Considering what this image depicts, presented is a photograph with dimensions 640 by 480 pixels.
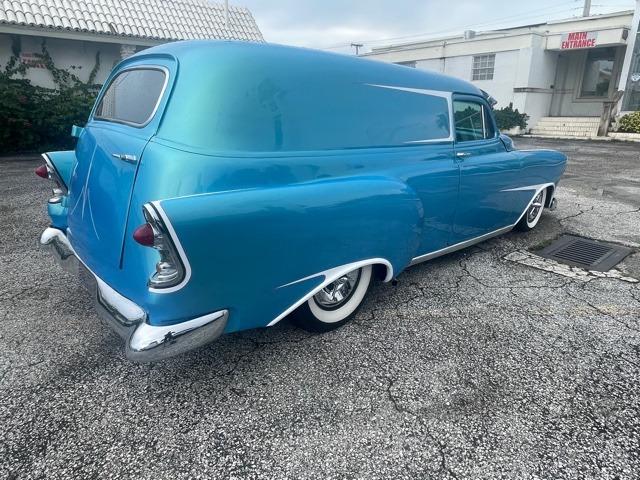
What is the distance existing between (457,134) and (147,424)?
126 inches

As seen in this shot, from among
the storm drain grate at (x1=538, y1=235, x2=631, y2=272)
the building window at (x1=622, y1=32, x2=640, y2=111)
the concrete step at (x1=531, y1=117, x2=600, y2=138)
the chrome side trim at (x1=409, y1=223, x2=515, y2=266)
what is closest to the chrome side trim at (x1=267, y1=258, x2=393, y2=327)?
the chrome side trim at (x1=409, y1=223, x2=515, y2=266)

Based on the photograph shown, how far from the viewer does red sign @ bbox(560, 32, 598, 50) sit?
1629 centimetres

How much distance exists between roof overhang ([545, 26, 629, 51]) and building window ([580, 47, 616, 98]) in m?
1.52

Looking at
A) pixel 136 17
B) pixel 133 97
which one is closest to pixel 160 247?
pixel 133 97

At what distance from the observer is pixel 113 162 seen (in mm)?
2365

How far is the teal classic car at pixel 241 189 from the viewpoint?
6.73 feet

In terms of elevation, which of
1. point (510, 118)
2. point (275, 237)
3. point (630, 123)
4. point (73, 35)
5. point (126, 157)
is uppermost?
point (73, 35)

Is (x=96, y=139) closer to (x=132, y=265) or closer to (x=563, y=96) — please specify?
(x=132, y=265)

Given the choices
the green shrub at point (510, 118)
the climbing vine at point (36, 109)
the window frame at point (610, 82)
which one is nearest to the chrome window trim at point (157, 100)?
the climbing vine at point (36, 109)

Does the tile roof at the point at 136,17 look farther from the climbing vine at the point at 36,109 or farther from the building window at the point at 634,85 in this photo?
the building window at the point at 634,85

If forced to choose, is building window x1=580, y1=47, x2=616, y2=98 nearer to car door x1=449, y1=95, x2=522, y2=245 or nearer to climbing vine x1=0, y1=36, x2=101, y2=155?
car door x1=449, y1=95, x2=522, y2=245

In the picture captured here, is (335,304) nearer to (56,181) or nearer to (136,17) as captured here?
(56,181)

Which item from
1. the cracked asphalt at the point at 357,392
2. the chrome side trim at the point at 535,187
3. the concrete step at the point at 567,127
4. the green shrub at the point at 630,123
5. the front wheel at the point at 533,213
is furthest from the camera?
the concrete step at the point at 567,127

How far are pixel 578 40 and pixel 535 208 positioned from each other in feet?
50.7
